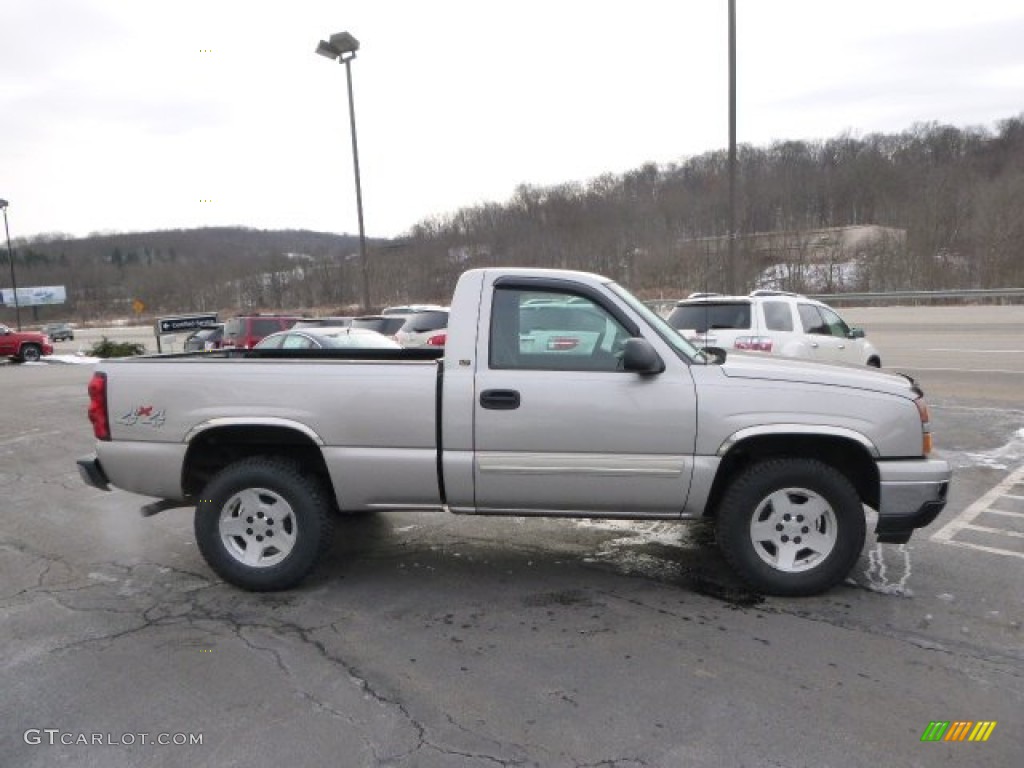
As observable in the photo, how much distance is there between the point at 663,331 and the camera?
439cm

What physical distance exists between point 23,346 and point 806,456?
33.6 metres

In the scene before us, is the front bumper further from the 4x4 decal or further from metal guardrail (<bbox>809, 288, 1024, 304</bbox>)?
metal guardrail (<bbox>809, 288, 1024, 304</bbox>)

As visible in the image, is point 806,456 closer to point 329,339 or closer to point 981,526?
point 981,526

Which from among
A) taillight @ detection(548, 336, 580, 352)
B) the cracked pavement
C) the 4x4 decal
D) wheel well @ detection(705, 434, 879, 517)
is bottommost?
the cracked pavement

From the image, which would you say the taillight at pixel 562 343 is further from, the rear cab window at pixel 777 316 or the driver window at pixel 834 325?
the driver window at pixel 834 325

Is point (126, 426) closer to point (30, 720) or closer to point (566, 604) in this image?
point (30, 720)

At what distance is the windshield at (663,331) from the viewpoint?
432cm

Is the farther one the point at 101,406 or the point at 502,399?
the point at 101,406

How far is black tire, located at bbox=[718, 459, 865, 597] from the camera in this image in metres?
4.21

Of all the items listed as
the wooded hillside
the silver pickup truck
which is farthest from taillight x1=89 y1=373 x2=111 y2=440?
the wooded hillside

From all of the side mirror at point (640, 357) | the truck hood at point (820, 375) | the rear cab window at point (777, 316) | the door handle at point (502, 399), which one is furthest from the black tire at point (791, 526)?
the rear cab window at point (777, 316)

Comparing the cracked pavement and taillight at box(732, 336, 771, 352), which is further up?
taillight at box(732, 336, 771, 352)

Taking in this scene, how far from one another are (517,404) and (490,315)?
0.56 meters

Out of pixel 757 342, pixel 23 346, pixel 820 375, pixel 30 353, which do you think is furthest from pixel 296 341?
pixel 30 353
